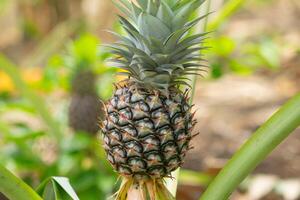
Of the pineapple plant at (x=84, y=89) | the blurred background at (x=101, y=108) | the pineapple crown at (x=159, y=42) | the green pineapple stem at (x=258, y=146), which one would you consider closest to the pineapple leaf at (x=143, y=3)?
the pineapple crown at (x=159, y=42)

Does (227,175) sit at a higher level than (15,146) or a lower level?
lower

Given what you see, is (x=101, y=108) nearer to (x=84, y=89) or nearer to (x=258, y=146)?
(x=84, y=89)

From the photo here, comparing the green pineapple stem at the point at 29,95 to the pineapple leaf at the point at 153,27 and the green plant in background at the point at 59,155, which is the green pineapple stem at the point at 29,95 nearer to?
the green plant in background at the point at 59,155

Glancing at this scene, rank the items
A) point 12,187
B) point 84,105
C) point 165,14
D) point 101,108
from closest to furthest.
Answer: point 12,187
point 165,14
point 101,108
point 84,105

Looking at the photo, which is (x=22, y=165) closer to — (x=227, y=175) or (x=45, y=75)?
(x=45, y=75)

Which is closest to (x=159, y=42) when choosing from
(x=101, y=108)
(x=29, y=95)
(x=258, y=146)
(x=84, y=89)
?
(x=258, y=146)

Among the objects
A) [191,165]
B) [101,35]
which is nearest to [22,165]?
[191,165]
